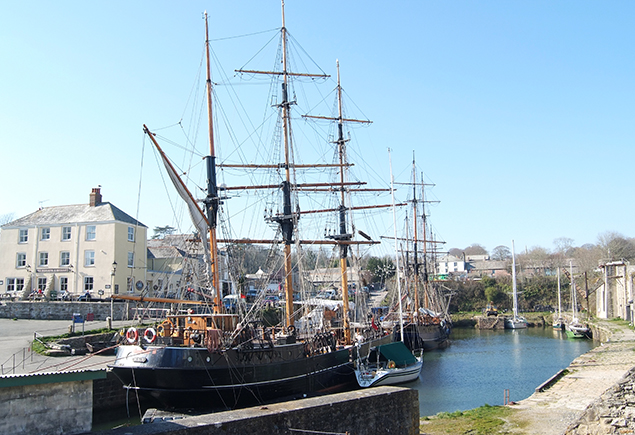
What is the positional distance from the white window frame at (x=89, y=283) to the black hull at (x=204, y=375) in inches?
963

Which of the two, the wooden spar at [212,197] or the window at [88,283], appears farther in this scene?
the window at [88,283]

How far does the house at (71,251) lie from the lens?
43656 mm

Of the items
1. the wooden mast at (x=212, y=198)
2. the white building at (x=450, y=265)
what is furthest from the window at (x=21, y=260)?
the white building at (x=450, y=265)

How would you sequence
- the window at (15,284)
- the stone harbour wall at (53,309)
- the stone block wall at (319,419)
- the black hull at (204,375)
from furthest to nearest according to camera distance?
the window at (15,284)
the stone harbour wall at (53,309)
the black hull at (204,375)
the stone block wall at (319,419)

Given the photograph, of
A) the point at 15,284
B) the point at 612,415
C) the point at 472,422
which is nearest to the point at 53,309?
the point at 15,284

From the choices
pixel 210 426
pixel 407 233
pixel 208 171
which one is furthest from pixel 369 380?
pixel 407 233

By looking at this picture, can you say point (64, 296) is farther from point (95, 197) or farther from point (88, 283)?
point (95, 197)

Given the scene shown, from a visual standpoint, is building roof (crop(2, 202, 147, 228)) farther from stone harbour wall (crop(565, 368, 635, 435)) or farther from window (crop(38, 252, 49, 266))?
stone harbour wall (crop(565, 368, 635, 435))

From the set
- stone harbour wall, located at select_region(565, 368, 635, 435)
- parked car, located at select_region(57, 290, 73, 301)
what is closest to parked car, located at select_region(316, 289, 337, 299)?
parked car, located at select_region(57, 290, 73, 301)

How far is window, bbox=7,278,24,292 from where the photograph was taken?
44.7 meters

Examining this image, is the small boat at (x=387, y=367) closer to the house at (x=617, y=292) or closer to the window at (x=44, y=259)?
the window at (x=44, y=259)

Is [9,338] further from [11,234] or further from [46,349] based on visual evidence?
[11,234]

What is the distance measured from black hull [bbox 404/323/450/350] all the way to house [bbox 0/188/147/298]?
24.0 m

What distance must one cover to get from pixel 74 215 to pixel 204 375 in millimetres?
31358
